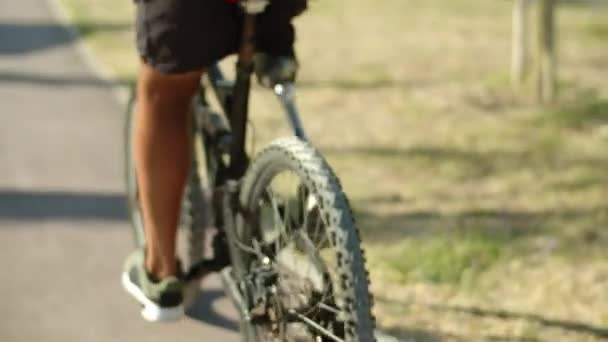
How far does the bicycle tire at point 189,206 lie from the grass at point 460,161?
0.77 meters

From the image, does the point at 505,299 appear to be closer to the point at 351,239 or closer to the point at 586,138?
the point at 351,239

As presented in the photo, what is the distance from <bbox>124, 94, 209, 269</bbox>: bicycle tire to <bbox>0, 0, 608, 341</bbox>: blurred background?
0.63 meters

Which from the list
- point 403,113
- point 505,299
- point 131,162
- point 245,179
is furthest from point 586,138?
point 245,179

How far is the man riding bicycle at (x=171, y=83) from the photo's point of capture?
9.52ft

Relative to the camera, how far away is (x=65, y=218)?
15.8 ft

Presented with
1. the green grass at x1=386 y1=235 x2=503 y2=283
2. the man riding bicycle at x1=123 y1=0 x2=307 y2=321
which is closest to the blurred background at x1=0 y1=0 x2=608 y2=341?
the green grass at x1=386 y1=235 x2=503 y2=283

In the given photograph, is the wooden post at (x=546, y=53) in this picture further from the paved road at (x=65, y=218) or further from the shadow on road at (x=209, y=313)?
the shadow on road at (x=209, y=313)

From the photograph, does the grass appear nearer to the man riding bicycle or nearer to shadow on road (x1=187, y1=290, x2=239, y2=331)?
shadow on road (x1=187, y1=290, x2=239, y2=331)

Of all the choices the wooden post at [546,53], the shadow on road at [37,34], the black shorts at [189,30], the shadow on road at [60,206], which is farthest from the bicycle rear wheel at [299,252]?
the shadow on road at [37,34]

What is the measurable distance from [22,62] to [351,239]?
556 cm

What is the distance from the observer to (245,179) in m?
3.12

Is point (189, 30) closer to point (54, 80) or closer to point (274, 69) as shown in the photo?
point (274, 69)

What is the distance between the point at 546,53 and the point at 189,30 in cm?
391

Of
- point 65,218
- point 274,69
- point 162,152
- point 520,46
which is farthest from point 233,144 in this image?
point 520,46
